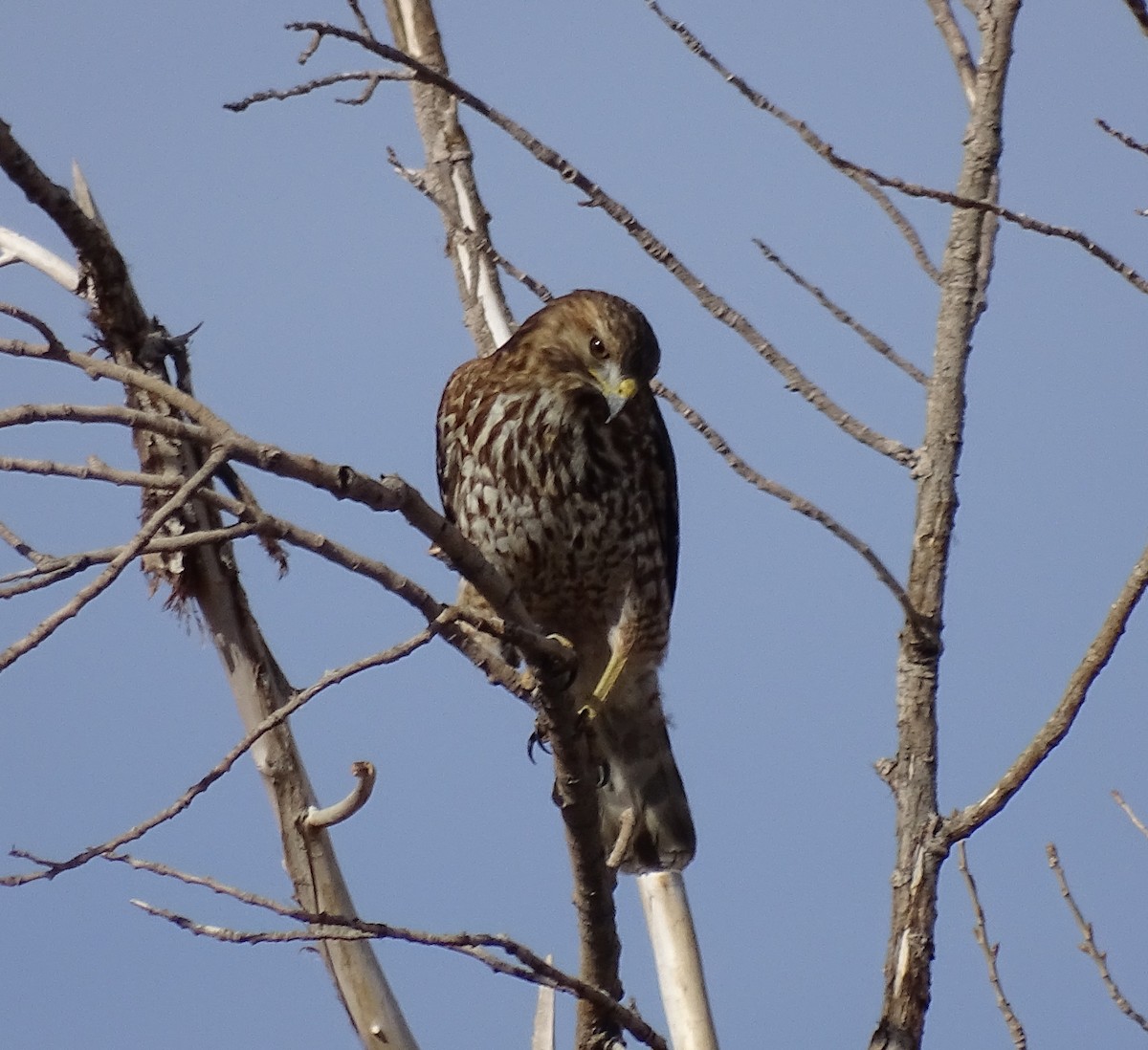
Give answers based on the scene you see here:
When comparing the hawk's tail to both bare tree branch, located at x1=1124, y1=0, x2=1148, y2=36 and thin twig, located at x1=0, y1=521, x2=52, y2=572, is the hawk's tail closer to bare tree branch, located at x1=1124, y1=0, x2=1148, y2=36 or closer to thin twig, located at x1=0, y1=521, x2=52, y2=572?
thin twig, located at x1=0, y1=521, x2=52, y2=572

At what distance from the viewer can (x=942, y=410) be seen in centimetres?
293

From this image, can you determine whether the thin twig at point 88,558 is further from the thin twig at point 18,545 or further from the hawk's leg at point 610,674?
the hawk's leg at point 610,674

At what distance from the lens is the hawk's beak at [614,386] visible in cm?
371

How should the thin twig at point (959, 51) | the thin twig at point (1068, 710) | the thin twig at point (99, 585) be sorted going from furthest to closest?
the thin twig at point (959, 51)
the thin twig at point (1068, 710)
the thin twig at point (99, 585)

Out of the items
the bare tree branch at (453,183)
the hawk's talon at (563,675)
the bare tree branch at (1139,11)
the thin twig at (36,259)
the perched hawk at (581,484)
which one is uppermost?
the bare tree branch at (453,183)

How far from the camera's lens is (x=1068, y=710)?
8.52 ft

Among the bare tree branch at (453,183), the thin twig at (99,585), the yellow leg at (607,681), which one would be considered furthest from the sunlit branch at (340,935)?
the bare tree branch at (453,183)

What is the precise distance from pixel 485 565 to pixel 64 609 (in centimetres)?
85

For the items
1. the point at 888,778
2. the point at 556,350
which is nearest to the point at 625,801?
the point at 556,350

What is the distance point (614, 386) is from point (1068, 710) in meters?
1.52

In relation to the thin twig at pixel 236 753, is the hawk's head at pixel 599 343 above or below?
above

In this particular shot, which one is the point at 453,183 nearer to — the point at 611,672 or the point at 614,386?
the point at 614,386

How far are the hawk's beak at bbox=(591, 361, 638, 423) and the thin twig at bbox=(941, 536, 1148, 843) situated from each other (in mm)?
1357

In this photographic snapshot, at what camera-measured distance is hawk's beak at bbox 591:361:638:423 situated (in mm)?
3709
